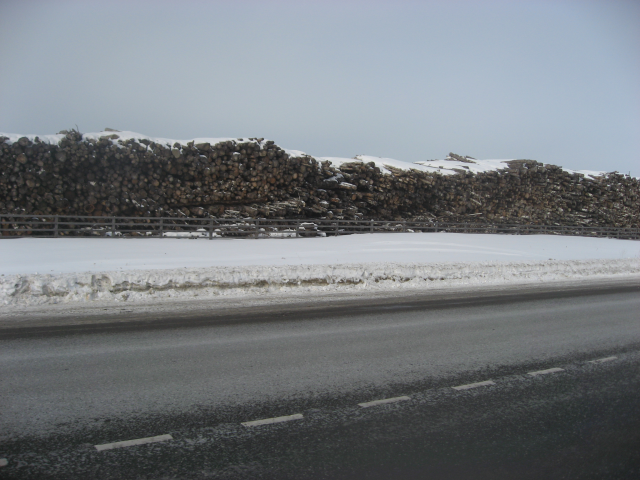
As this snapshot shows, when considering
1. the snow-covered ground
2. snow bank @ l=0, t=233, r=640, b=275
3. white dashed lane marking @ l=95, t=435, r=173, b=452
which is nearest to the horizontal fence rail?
snow bank @ l=0, t=233, r=640, b=275

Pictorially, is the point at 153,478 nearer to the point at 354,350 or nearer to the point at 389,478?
the point at 389,478

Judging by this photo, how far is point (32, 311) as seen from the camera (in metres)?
7.90

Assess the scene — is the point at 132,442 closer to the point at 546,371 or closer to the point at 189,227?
the point at 546,371

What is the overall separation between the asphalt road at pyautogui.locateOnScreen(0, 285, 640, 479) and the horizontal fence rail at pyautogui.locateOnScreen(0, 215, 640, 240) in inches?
565

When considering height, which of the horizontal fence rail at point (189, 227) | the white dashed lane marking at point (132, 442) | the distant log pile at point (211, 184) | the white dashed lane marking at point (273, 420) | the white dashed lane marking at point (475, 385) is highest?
the distant log pile at point (211, 184)

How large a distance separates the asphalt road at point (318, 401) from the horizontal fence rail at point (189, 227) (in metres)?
14.4

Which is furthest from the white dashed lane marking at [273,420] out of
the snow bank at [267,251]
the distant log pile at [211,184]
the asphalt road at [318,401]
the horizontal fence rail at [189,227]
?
the distant log pile at [211,184]

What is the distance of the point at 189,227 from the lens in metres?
22.5

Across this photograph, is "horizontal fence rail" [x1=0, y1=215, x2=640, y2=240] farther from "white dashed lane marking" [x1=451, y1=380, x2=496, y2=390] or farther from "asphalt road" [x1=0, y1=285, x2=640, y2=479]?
"white dashed lane marking" [x1=451, y1=380, x2=496, y2=390]

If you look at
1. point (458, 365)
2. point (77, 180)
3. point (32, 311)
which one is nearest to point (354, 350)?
point (458, 365)

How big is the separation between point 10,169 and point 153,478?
21.3m

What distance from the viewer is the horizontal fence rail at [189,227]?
19500 mm

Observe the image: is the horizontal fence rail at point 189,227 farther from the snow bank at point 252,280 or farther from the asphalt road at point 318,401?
the asphalt road at point 318,401

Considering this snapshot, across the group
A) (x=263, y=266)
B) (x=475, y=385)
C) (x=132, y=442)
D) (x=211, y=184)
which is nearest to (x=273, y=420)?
(x=132, y=442)
